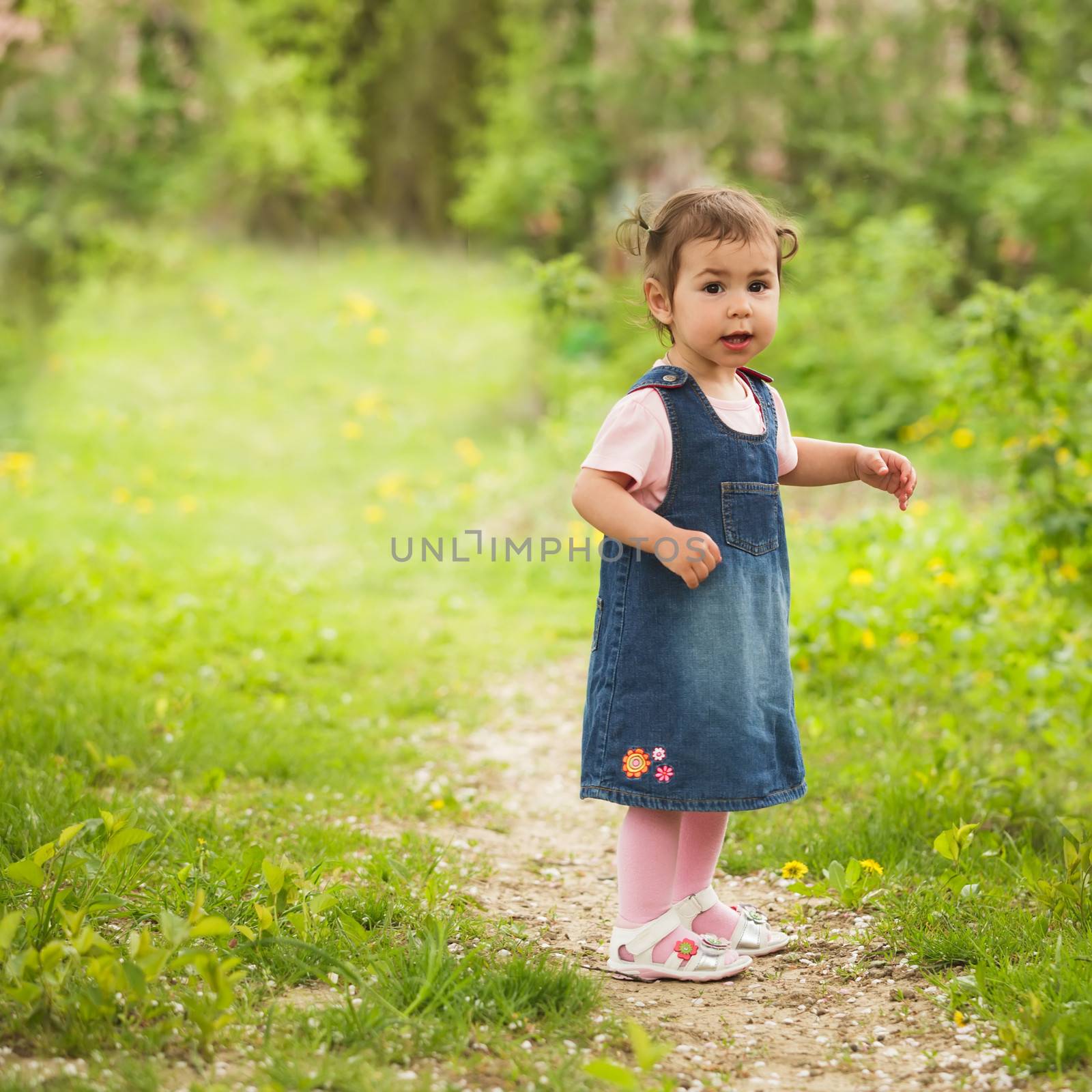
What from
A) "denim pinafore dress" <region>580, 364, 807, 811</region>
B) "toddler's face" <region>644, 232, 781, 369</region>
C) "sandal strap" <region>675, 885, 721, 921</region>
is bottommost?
"sandal strap" <region>675, 885, 721, 921</region>

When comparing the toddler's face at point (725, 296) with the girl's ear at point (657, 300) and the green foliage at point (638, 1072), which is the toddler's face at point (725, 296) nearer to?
the girl's ear at point (657, 300)

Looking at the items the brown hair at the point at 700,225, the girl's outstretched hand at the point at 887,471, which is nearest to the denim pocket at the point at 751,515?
the girl's outstretched hand at the point at 887,471

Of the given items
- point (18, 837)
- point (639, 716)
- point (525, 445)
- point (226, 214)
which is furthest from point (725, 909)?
point (226, 214)

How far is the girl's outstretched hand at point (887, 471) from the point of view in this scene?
8.35ft

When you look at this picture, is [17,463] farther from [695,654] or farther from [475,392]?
[695,654]

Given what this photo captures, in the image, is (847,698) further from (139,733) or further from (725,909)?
(139,733)

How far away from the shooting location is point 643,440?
2.33m

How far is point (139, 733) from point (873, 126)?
8.65 m

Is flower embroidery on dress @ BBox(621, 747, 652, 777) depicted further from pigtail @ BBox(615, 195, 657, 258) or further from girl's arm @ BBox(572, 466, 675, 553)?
pigtail @ BBox(615, 195, 657, 258)

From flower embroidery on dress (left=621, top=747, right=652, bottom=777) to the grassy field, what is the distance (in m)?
0.38

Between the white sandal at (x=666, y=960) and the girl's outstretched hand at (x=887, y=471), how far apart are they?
0.98 meters

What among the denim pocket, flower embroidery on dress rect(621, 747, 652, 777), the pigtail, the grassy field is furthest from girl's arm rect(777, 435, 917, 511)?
the grassy field

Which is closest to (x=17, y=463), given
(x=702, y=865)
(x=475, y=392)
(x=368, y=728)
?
(x=475, y=392)

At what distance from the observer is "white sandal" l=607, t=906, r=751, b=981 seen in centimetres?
240
